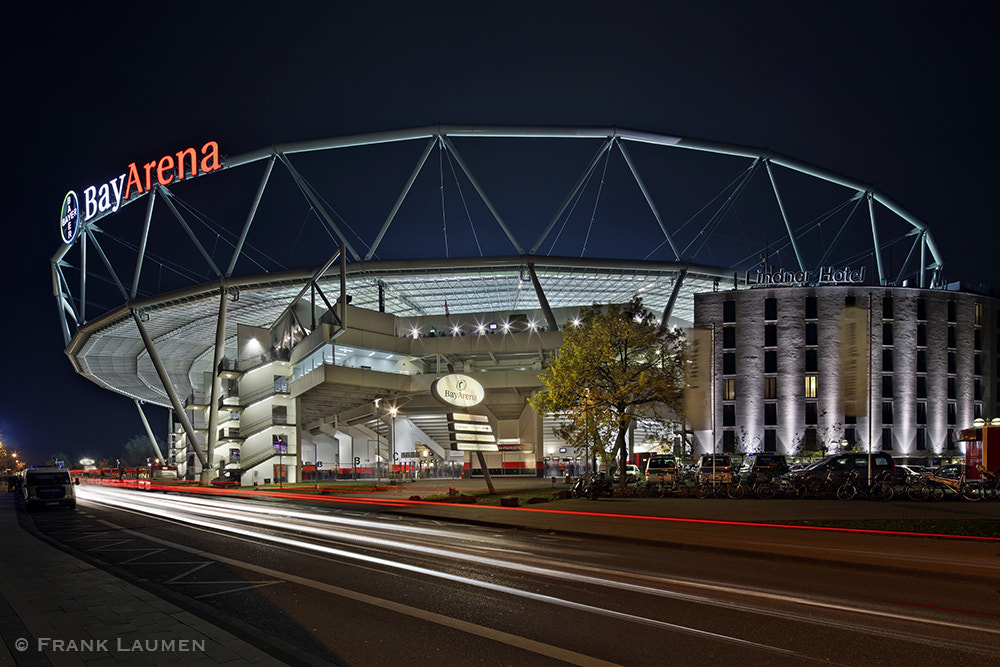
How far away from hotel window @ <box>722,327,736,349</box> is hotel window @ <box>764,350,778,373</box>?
128 inches

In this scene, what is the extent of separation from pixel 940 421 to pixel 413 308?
57.8 m

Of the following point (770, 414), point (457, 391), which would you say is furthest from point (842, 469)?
point (770, 414)

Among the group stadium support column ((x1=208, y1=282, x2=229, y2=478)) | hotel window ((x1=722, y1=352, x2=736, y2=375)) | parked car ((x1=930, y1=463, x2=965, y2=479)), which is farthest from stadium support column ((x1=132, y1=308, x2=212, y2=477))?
parked car ((x1=930, y1=463, x2=965, y2=479))

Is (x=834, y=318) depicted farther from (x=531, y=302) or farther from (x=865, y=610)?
(x=865, y=610)

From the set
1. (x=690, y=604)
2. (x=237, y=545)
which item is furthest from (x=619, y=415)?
(x=690, y=604)

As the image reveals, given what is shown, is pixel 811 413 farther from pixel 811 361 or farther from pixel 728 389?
pixel 728 389

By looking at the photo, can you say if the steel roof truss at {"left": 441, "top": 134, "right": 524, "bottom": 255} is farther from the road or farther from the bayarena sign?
the road

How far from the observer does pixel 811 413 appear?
226 feet

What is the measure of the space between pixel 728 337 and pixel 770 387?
6155 mm

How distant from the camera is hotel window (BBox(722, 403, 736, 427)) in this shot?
6994 centimetres

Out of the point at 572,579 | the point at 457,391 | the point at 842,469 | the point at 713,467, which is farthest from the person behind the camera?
the point at 713,467

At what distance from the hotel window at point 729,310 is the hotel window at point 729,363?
11.2 ft

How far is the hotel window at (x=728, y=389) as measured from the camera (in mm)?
70688

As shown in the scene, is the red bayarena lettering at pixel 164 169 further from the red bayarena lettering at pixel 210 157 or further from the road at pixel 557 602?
the road at pixel 557 602
